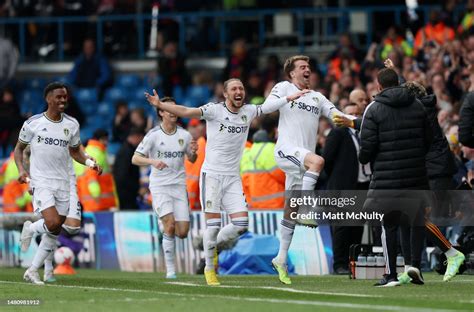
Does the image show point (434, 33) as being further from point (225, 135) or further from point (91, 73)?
point (225, 135)

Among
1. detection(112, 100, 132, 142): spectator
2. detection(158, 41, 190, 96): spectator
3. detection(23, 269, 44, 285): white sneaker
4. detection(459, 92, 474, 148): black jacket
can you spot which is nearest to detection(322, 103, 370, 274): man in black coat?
detection(459, 92, 474, 148): black jacket

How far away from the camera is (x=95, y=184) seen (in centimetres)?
2405

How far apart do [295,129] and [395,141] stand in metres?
2.04

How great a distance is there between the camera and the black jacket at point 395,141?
15.5 metres

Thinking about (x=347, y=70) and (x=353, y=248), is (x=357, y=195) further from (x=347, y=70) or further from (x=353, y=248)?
(x=347, y=70)

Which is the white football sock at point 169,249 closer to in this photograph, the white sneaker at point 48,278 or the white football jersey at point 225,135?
the white sneaker at point 48,278

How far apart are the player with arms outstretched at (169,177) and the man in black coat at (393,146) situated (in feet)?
13.2

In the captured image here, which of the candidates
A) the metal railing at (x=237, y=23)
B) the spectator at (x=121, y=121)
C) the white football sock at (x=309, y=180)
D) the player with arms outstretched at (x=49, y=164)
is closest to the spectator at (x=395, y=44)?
the metal railing at (x=237, y=23)

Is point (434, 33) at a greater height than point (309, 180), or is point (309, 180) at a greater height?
point (434, 33)

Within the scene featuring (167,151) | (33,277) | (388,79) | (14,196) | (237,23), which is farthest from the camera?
(237,23)

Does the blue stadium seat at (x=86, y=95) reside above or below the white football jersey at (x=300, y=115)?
above

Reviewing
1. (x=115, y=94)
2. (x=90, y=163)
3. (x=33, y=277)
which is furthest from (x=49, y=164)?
A: (x=115, y=94)

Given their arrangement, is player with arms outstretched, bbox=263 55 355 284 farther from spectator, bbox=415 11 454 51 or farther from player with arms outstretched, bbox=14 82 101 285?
spectator, bbox=415 11 454 51

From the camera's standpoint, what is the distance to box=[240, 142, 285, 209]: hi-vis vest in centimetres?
2059
